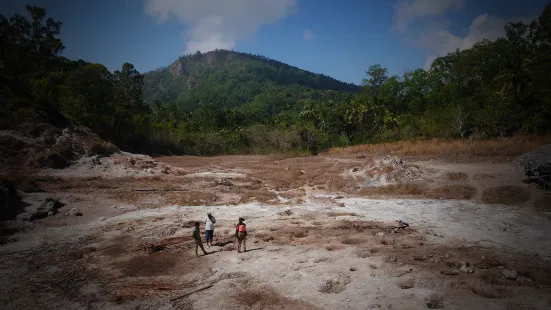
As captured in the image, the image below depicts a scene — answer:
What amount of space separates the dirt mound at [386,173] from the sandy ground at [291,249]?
0.42m

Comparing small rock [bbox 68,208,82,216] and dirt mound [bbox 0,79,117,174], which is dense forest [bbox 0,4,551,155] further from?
small rock [bbox 68,208,82,216]

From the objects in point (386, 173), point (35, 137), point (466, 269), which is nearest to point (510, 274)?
point (466, 269)

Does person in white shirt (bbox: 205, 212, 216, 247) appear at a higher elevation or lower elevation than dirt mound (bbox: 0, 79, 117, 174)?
lower

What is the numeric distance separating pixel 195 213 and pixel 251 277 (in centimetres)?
765

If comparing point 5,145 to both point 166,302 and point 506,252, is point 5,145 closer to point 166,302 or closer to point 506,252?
point 166,302

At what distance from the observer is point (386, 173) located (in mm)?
21250

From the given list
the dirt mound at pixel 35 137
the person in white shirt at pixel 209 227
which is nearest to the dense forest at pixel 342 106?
the dirt mound at pixel 35 137

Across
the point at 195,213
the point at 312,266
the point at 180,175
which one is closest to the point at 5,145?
the point at 180,175

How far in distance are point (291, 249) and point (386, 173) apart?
1323cm

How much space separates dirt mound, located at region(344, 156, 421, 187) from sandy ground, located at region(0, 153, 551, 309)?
424mm

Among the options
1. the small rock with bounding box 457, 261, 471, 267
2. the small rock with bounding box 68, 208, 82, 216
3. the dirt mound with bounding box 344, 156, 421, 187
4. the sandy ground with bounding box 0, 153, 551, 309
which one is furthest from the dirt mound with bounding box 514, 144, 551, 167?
the small rock with bounding box 68, 208, 82, 216

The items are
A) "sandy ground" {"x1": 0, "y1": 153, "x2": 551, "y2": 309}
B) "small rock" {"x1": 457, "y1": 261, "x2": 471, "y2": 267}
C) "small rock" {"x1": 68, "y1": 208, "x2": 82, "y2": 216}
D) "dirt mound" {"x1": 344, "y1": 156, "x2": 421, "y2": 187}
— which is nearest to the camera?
"sandy ground" {"x1": 0, "y1": 153, "x2": 551, "y2": 309}

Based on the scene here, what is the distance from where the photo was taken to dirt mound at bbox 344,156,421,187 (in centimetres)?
2066

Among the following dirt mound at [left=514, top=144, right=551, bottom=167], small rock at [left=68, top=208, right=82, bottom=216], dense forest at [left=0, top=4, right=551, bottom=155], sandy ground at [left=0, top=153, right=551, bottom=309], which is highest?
dense forest at [left=0, top=4, right=551, bottom=155]
